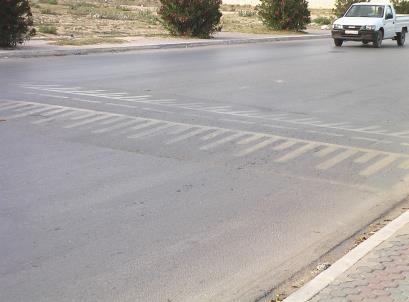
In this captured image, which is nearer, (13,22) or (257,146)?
(257,146)

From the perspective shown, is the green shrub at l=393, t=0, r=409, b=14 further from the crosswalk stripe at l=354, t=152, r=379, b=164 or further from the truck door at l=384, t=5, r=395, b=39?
the crosswalk stripe at l=354, t=152, r=379, b=164

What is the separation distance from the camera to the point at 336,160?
8.27m

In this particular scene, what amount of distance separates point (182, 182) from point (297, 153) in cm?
200

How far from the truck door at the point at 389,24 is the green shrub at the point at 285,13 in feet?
28.1

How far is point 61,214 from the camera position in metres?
5.98

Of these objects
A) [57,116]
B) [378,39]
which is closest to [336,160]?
[57,116]

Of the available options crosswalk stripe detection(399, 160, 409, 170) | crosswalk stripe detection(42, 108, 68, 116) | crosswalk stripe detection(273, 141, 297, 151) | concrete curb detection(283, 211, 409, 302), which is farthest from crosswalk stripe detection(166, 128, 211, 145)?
concrete curb detection(283, 211, 409, 302)

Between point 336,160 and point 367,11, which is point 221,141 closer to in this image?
point 336,160

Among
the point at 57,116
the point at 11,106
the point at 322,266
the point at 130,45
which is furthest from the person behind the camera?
the point at 130,45

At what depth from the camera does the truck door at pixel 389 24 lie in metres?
28.8

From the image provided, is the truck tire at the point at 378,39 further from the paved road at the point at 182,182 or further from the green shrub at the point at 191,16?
the paved road at the point at 182,182

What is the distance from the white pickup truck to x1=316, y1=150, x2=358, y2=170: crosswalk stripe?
65.9 ft

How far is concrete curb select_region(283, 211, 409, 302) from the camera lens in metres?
4.27

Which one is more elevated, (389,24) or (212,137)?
(389,24)
